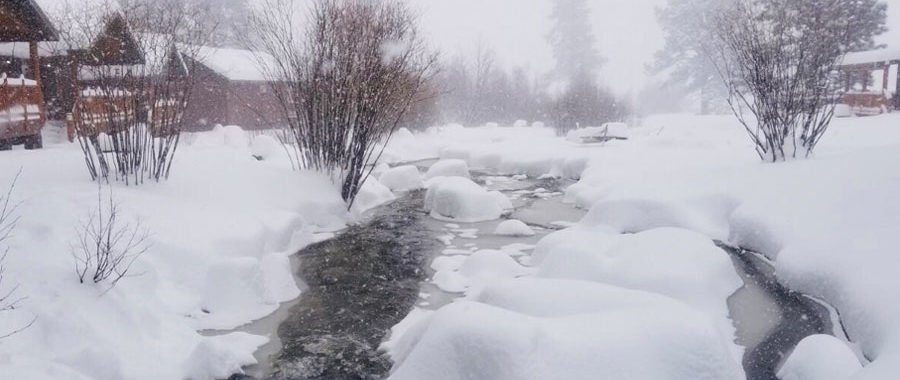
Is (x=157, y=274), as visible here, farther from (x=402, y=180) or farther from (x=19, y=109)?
(x=402, y=180)

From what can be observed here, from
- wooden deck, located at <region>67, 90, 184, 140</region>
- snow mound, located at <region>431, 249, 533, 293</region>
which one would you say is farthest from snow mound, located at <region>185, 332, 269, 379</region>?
wooden deck, located at <region>67, 90, 184, 140</region>

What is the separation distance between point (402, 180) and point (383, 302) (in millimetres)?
8600

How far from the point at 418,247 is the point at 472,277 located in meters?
2.06

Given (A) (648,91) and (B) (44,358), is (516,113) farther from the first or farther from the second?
(B) (44,358)

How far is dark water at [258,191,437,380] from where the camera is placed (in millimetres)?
5652

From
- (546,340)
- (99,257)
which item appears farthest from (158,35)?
(546,340)

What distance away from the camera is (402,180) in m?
15.8

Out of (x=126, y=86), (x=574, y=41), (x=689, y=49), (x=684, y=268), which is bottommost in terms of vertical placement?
(x=684, y=268)

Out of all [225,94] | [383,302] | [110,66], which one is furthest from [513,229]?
[225,94]

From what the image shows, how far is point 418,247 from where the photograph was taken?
9.93 meters

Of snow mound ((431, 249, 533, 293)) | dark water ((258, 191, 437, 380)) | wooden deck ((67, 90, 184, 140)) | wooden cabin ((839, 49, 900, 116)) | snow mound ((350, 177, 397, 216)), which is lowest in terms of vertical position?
dark water ((258, 191, 437, 380))

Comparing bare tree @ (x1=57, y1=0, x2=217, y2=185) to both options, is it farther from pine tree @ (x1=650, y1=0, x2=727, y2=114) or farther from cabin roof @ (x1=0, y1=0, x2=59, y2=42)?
pine tree @ (x1=650, y1=0, x2=727, y2=114)

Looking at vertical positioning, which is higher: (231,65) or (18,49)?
(231,65)

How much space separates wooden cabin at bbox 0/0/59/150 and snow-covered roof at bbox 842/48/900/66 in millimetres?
24738
